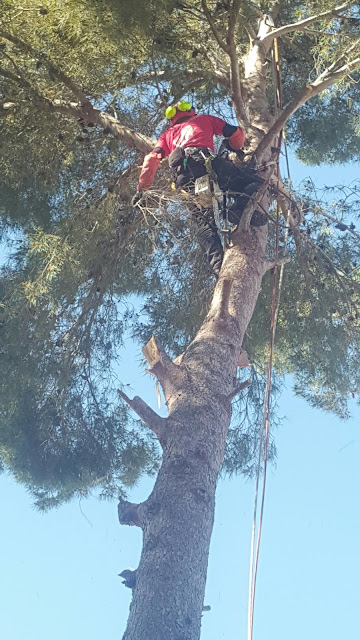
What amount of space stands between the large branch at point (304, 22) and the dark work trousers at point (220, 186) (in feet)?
3.88

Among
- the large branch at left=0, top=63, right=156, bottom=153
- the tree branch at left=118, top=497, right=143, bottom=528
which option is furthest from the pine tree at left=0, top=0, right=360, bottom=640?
the tree branch at left=118, top=497, right=143, bottom=528

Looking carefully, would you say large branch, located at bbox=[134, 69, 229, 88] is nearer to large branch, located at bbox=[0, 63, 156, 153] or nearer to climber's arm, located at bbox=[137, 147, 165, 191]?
large branch, located at bbox=[0, 63, 156, 153]

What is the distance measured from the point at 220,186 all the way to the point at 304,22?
4.62 ft

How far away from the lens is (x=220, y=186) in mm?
4617

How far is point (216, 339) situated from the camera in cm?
405

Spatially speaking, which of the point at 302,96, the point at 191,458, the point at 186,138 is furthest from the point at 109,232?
the point at 191,458

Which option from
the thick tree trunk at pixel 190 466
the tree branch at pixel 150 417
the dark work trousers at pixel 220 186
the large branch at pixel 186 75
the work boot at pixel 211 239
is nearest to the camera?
the thick tree trunk at pixel 190 466

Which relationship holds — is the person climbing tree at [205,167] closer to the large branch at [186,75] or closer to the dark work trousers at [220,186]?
the dark work trousers at [220,186]

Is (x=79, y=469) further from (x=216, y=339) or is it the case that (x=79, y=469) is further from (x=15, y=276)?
(x=216, y=339)

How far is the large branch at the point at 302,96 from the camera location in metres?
4.66

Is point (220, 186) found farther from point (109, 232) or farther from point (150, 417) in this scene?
point (150, 417)

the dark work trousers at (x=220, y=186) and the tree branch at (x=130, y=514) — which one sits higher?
the dark work trousers at (x=220, y=186)

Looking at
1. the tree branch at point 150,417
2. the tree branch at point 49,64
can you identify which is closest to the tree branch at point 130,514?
the tree branch at point 150,417

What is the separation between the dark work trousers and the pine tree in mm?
124
